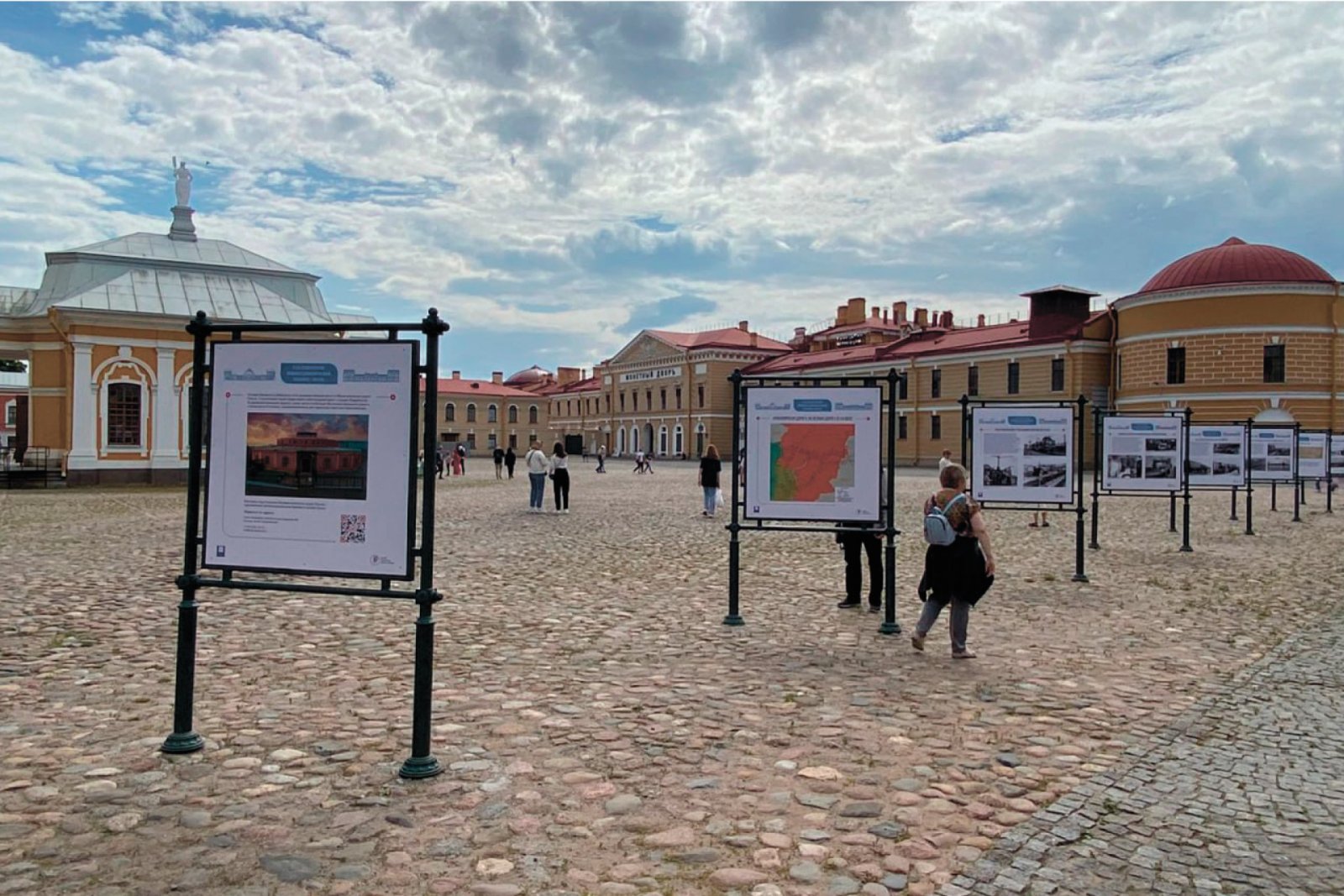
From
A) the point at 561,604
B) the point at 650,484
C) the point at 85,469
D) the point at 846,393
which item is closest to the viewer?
the point at 846,393

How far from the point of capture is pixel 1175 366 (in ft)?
164

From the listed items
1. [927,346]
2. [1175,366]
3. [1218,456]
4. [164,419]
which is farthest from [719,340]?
[1218,456]

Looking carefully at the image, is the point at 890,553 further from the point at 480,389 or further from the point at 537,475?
the point at 480,389

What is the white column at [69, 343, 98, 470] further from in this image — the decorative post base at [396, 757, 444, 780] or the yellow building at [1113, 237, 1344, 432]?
the yellow building at [1113, 237, 1344, 432]

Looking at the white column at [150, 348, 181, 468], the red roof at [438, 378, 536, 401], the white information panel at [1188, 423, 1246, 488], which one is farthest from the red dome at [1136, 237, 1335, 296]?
the red roof at [438, 378, 536, 401]

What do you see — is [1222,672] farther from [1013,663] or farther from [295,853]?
[295,853]

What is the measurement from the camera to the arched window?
3369 cm

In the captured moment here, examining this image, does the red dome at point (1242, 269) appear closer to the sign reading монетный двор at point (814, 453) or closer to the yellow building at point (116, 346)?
the yellow building at point (116, 346)

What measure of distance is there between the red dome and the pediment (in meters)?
44.1

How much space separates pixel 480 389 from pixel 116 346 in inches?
2939

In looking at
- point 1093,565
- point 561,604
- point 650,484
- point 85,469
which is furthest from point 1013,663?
point 85,469

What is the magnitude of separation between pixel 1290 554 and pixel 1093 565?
4.11 meters

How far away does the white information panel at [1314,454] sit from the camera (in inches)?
985

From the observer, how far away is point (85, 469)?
3309 cm
